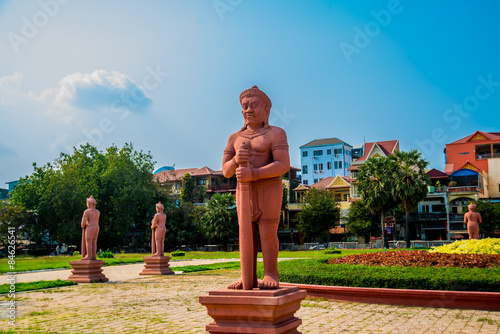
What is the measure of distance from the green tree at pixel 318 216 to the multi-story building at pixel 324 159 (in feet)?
68.1

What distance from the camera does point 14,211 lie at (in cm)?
3975

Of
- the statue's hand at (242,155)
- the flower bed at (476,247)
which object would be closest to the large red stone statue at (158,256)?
the flower bed at (476,247)

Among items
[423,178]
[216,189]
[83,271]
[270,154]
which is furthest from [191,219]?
[270,154]

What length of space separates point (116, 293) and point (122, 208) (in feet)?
101

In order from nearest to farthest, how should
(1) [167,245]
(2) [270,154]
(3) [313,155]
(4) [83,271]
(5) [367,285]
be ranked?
(2) [270,154]
(5) [367,285]
(4) [83,271]
(1) [167,245]
(3) [313,155]

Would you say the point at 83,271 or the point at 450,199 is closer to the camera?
the point at 83,271

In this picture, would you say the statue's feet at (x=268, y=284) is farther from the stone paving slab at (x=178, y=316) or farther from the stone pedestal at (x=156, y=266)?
the stone pedestal at (x=156, y=266)

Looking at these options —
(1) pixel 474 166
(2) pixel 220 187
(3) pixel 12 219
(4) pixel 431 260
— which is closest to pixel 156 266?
(4) pixel 431 260

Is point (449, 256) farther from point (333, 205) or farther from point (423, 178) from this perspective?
point (333, 205)

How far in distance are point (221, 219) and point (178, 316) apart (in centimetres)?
3322

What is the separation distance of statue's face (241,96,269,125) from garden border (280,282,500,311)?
3301mm

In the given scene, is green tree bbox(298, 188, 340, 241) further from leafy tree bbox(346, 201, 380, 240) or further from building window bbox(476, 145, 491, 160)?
building window bbox(476, 145, 491, 160)

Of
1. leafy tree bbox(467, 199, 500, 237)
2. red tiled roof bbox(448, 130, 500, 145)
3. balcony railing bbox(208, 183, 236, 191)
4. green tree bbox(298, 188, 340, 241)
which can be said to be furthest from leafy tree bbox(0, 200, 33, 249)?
red tiled roof bbox(448, 130, 500, 145)

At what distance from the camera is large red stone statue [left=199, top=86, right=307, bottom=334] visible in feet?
16.0
